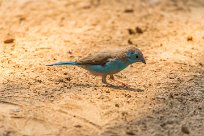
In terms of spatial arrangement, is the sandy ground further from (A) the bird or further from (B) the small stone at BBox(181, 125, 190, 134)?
(A) the bird

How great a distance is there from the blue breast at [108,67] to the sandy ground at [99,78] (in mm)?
172

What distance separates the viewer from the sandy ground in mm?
4953

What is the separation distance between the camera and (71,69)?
6.43 meters

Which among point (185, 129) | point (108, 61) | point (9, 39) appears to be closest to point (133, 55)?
point (108, 61)

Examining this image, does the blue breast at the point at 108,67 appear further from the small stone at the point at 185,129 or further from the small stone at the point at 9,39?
the small stone at the point at 9,39

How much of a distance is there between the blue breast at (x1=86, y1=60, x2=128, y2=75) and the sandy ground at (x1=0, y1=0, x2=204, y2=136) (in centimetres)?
17

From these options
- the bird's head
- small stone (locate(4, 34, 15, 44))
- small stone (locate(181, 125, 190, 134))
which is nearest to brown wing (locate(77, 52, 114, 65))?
the bird's head

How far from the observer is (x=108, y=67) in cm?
584

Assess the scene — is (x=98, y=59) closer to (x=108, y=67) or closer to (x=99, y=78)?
(x=108, y=67)

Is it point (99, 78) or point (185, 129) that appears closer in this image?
point (185, 129)

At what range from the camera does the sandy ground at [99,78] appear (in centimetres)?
495

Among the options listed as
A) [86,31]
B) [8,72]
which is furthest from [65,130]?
[86,31]

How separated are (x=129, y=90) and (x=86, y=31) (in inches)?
84.8

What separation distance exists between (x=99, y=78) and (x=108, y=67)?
0.44 m
